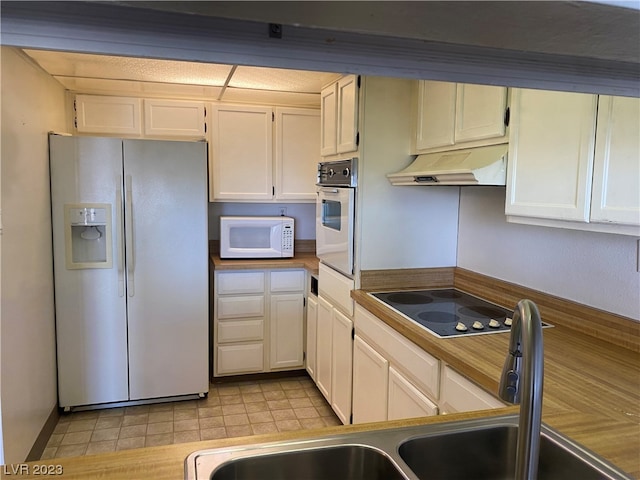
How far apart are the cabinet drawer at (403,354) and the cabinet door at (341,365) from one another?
0.70ft

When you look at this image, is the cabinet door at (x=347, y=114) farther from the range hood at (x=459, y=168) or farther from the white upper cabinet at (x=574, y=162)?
the white upper cabinet at (x=574, y=162)

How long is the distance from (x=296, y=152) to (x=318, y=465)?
9.99 ft

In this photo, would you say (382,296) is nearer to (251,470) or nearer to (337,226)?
(337,226)

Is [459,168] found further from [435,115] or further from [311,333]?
[311,333]

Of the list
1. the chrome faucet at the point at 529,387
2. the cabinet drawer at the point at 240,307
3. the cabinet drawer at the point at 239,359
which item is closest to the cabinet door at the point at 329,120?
the cabinet drawer at the point at 240,307

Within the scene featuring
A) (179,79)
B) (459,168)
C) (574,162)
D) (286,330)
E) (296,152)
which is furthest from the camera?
(296,152)

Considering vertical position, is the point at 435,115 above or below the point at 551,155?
above

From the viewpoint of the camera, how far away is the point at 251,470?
0.92 metres

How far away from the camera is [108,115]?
3354 mm

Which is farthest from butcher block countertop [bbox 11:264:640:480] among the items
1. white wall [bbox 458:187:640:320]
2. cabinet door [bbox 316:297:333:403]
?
cabinet door [bbox 316:297:333:403]

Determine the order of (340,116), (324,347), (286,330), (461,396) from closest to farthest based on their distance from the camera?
(461,396) → (340,116) → (324,347) → (286,330)

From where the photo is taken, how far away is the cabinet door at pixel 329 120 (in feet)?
9.23

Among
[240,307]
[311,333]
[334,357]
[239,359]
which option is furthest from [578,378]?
[239,359]

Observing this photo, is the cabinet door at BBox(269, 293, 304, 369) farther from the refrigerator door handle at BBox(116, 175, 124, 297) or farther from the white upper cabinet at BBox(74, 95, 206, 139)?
the white upper cabinet at BBox(74, 95, 206, 139)
